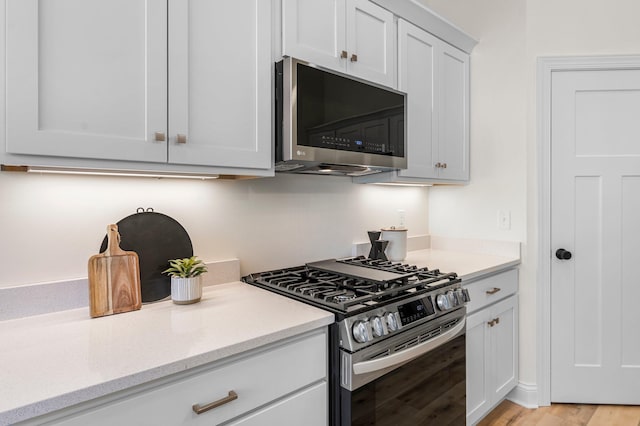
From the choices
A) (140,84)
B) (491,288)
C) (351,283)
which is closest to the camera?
(140,84)

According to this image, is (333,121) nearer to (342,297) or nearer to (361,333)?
(342,297)

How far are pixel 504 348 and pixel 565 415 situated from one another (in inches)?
21.8

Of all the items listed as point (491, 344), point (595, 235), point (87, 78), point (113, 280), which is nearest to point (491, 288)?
point (491, 344)

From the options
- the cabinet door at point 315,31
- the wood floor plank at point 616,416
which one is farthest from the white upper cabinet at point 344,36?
the wood floor plank at point 616,416

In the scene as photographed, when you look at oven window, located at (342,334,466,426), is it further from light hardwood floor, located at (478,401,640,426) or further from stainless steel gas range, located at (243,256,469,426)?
light hardwood floor, located at (478,401,640,426)

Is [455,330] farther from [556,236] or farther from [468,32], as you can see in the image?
[468,32]

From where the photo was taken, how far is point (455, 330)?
173cm

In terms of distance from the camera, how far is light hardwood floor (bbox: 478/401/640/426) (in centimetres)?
222

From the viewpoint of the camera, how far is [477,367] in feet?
6.73

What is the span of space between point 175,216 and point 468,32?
92.2 inches

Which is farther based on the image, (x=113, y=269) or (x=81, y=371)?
(x=113, y=269)

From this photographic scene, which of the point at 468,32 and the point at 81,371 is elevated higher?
the point at 468,32

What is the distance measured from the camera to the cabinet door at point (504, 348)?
221 centimetres

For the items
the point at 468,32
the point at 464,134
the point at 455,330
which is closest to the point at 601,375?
the point at 455,330
